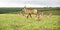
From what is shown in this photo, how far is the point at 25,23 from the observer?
3.00 feet

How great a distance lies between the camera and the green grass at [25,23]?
35.8 inches

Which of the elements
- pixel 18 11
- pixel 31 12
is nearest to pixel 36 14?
pixel 31 12

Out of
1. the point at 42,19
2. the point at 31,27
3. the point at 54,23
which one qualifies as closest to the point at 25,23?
the point at 31,27

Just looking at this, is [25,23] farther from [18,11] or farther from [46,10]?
[46,10]

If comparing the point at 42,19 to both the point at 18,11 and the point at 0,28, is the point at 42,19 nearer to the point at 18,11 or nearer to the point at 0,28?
the point at 18,11

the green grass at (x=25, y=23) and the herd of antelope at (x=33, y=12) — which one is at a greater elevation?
the herd of antelope at (x=33, y=12)

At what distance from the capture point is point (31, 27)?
0.91m

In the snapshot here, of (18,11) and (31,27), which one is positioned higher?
(18,11)

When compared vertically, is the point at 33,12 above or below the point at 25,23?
above

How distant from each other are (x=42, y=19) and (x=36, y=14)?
3.2 inches

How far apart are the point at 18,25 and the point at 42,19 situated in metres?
0.26

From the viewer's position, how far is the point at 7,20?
92 centimetres

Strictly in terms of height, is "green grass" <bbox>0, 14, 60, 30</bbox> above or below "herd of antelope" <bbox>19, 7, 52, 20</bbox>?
below

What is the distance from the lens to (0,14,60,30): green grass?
0.91m
